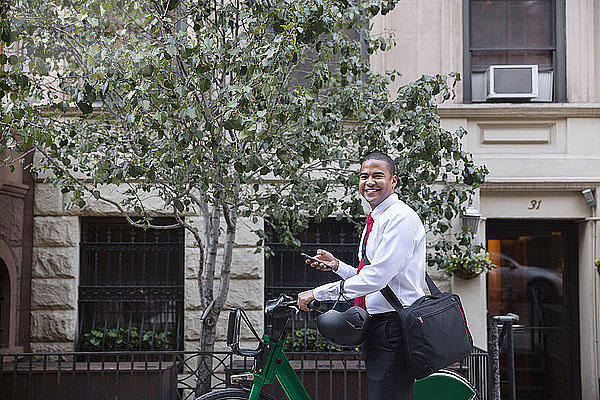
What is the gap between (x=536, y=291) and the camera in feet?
37.6

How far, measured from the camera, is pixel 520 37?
1145cm

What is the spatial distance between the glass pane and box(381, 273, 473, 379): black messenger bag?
7144 millimetres

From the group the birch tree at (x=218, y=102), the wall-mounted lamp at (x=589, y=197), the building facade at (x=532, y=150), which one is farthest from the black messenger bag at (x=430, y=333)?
the wall-mounted lamp at (x=589, y=197)

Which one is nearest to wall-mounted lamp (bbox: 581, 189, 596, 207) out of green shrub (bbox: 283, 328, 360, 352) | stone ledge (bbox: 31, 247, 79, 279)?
green shrub (bbox: 283, 328, 360, 352)

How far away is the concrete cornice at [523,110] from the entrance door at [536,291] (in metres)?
1.63

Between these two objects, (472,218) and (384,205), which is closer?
(384,205)

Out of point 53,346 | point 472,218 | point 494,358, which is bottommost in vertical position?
point 53,346

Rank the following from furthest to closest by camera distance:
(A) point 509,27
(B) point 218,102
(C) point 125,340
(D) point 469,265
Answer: (A) point 509,27
(C) point 125,340
(D) point 469,265
(B) point 218,102

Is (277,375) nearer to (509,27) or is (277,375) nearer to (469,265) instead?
(469,265)

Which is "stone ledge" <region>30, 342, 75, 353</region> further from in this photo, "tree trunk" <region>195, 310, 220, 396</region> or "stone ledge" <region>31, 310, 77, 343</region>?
"tree trunk" <region>195, 310, 220, 396</region>

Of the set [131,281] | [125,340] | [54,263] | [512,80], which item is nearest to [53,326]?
[54,263]

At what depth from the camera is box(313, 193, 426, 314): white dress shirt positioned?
4922mm

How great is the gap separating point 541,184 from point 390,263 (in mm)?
6545

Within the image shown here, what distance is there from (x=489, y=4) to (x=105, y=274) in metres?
6.79
